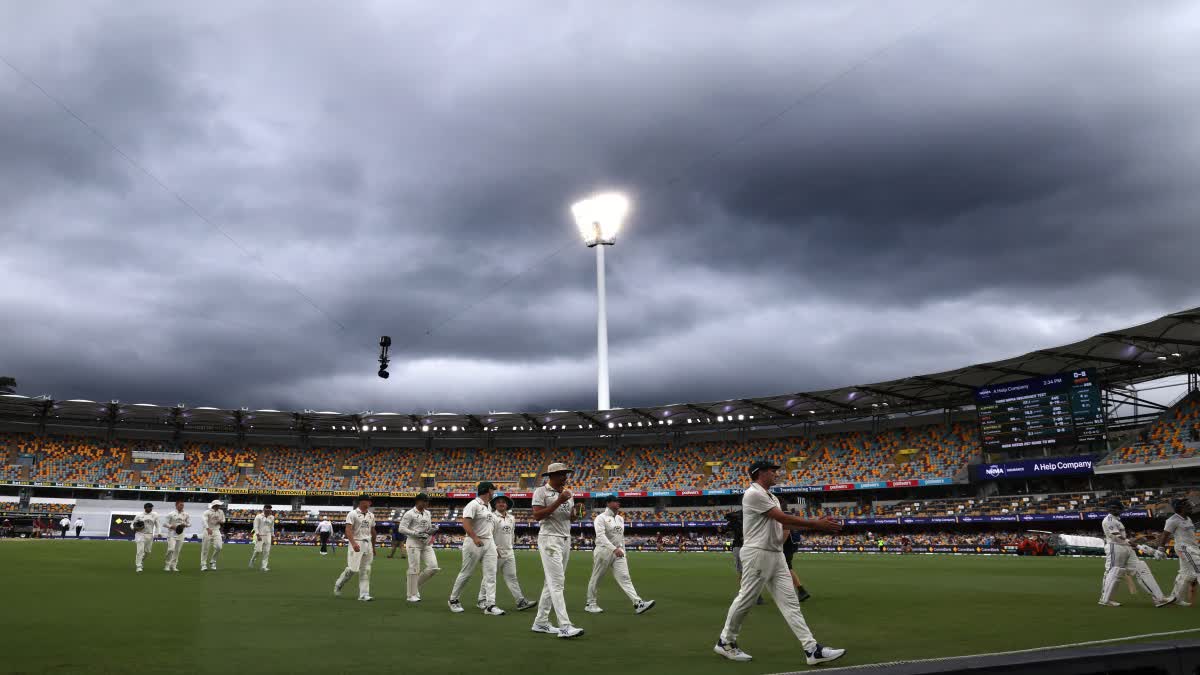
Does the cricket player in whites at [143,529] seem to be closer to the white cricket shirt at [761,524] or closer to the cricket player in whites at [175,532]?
the cricket player in whites at [175,532]

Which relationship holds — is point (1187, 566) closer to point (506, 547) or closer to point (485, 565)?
point (506, 547)

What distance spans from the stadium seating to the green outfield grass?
3108 cm

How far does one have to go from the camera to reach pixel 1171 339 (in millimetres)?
40250

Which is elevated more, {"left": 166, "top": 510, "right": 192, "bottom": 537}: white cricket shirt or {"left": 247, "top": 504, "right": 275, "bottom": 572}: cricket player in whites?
{"left": 166, "top": 510, "right": 192, "bottom": 537}: white cricket shirt

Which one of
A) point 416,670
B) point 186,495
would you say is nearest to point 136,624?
point 416,670

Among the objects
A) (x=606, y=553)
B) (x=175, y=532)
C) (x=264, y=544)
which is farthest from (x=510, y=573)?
(x=264, y=544)

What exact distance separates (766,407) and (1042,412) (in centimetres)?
1998

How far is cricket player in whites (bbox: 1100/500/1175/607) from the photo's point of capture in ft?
37.4

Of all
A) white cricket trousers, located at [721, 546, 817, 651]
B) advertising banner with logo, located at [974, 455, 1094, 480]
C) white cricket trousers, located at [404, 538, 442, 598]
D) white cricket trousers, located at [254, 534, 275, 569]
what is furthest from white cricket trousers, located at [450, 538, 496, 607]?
advertising banner with logo, located at [974, 455, 1094, 480]

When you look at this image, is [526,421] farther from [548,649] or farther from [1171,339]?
[548,649]

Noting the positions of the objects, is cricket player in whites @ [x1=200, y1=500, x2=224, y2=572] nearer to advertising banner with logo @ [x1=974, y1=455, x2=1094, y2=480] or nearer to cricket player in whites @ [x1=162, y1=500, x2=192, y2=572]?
cricket player in whites @ [x1=162, y1=500, x2=192, y2=572]

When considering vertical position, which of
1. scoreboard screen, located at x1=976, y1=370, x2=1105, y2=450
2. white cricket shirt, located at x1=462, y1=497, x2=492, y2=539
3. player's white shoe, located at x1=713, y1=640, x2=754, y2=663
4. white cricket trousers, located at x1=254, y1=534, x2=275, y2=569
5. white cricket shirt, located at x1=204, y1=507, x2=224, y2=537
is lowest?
white cricket trousers, located at x1=254, y1=534, x2=275, y2=569

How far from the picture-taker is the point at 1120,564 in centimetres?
1155

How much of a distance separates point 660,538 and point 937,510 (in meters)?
20.3
